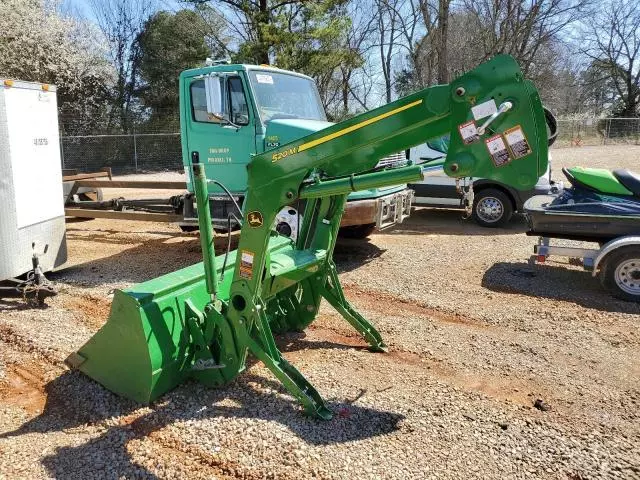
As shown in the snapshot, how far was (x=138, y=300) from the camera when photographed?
3596 millimetres

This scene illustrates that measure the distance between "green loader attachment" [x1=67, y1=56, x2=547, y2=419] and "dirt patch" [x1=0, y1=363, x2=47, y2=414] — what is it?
1.12 feet

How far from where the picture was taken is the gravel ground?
3.12 meters

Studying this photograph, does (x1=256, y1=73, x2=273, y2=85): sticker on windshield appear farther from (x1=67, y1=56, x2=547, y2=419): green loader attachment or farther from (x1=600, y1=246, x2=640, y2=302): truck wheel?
(x1=600, y1=246, x2=640, y2=302): truck wheel

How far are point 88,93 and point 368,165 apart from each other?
25.7m

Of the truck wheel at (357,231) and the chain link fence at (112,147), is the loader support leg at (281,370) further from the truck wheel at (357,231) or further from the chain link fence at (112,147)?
the chain link fence at (112,147)

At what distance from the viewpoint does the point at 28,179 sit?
627cm

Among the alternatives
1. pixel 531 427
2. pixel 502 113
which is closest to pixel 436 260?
pixel 531 427

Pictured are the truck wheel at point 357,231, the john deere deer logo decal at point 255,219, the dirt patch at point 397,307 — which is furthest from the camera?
the truck wheel at point 357,231

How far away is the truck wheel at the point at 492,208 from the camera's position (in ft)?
33.7

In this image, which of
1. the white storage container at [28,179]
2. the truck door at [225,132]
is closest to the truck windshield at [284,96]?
the truck door at [225,132]

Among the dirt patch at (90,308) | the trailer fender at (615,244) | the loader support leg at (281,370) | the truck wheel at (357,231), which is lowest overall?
the dirt patch at (90,308)

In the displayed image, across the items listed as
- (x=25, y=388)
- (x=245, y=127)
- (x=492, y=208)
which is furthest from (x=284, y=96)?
(x=25, y=388)

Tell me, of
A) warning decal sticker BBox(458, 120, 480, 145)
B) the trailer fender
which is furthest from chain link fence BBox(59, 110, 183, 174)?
warning decal sticker BBox(458, 120, 480, 145)

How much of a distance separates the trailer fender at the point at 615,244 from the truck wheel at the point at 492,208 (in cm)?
412
